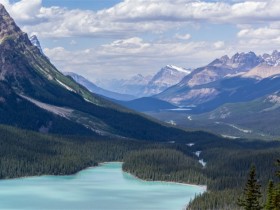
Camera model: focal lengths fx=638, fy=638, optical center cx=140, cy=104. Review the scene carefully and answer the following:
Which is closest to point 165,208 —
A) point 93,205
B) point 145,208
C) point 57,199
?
point 145,208

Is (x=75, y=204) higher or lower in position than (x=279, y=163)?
lower

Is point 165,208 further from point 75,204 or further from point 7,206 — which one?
point 7,206

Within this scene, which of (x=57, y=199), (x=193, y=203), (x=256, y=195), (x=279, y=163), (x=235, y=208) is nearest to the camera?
(x=279, y=163)

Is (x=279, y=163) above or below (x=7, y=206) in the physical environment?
above

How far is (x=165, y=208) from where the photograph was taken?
598ft

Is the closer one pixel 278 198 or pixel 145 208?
pixel 278 198

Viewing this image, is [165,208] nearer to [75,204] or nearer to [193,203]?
[193,203]

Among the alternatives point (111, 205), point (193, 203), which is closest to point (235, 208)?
point (193, 203)

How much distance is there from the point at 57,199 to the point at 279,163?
5727 inches

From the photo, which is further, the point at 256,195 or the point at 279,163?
the point at 256,195

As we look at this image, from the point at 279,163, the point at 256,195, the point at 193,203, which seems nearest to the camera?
the point at 279,163

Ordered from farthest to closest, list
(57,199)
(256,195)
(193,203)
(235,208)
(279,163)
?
(57,199) → (193,203) → (235,208) → (256,195) → (279,163)

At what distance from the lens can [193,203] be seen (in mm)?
180000

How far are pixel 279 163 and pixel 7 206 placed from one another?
134 m
